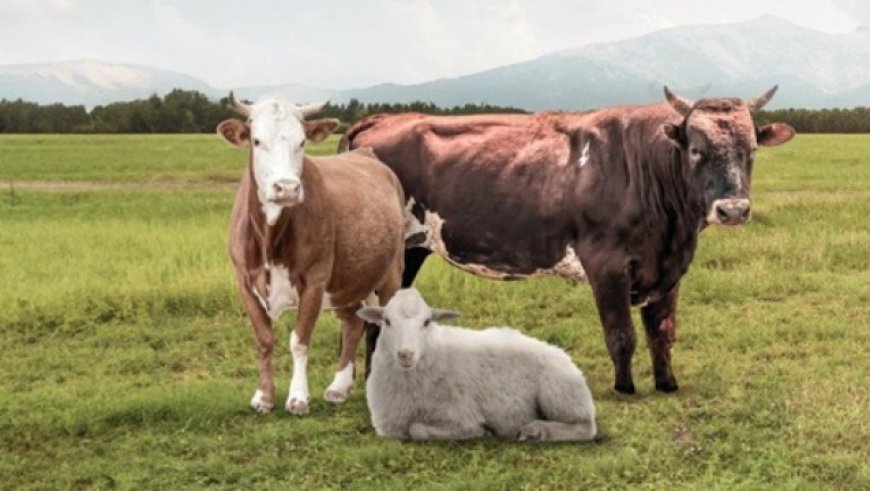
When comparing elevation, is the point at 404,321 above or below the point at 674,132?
below

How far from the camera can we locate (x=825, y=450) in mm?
7125

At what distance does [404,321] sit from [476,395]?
772 millimetres

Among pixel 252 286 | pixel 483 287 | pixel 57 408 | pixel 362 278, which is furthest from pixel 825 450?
pixel 483 287

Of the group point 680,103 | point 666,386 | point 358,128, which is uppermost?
point 680,103

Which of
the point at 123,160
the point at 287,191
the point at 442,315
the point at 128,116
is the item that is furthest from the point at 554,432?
the point at 128,116

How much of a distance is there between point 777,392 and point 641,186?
6.21 feet

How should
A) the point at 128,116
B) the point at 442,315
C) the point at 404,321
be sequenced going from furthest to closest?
the point at 128,116, the point at 442,315, the point at 404,321

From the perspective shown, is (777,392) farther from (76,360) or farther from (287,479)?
(76,360)

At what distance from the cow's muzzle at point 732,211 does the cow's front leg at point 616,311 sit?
1.09 metres

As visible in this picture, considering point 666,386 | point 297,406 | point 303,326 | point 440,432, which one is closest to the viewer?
point 440,432

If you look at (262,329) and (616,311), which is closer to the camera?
(262,329)

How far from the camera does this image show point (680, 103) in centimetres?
785

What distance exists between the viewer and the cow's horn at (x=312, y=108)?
693cm

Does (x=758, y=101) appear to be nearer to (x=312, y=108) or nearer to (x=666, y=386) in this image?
(x=666, y=386)
